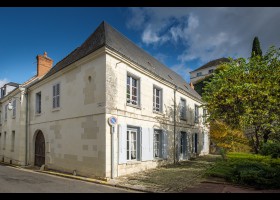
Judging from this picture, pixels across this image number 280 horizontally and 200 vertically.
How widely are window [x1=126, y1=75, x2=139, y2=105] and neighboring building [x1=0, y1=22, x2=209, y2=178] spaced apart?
5cm

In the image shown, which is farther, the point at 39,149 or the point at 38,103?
the point at 38,103

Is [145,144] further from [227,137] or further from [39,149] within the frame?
[227,137]

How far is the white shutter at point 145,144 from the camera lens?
10.7 m

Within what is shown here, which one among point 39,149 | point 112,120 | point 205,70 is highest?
point 205,70

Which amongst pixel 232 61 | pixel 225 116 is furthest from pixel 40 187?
pixel 232 61

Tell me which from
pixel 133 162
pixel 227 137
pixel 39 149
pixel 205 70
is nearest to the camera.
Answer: pixel 133 162

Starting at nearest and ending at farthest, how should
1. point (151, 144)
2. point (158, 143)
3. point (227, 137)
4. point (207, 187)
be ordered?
point (207, 187) → point (151, 144) → point (158, 143) → point (227, 137)

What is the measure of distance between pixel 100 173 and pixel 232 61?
8815mm

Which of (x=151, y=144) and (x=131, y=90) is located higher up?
(x=131, y=90)

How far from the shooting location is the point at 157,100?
1313 cm

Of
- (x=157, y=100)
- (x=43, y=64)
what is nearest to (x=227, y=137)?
(x=157, y=100)

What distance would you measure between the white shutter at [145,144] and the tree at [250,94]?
12.8 feet

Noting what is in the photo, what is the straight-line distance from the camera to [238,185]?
7.47 meters

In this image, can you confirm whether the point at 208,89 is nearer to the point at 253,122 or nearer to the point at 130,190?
the point at 253,122
